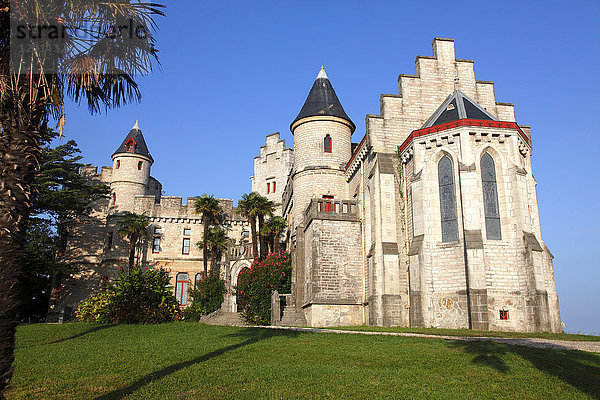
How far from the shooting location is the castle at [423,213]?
18.7m

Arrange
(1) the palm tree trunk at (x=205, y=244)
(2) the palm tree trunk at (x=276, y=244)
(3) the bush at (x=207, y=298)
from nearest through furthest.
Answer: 1. (3) the bush at (x=207, y=298)
2. (2) the palm tree trunk at (x=276, y=244)
3. (1) the palm tree trunk at (x=205, y=244)

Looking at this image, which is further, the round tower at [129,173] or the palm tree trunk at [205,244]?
the round tower at [129,173]

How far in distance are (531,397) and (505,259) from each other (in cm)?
1301

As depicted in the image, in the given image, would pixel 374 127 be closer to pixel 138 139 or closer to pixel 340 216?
pixel 340 216

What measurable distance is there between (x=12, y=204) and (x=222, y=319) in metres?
22.5

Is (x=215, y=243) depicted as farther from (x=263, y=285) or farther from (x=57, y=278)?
(x=263, y=285)

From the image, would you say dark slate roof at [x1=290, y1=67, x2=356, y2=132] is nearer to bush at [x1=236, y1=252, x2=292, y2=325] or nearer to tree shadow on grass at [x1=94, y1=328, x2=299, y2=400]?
bush at [x1=236, y1=252, x2=292, y2=325]

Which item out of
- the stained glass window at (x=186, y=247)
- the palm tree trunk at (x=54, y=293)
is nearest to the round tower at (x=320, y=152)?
Result: the stained glass window at (x=186, y=247)

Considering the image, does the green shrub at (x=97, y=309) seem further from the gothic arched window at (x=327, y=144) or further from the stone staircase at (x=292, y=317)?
the gothic arched window at (x=327, y=144)

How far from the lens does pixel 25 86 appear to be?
6188mm

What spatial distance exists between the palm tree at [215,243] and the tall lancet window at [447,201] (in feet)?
76.9

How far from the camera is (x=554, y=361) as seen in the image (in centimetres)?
919

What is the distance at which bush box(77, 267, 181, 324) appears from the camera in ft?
70.0

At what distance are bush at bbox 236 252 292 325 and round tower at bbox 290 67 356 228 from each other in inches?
123
